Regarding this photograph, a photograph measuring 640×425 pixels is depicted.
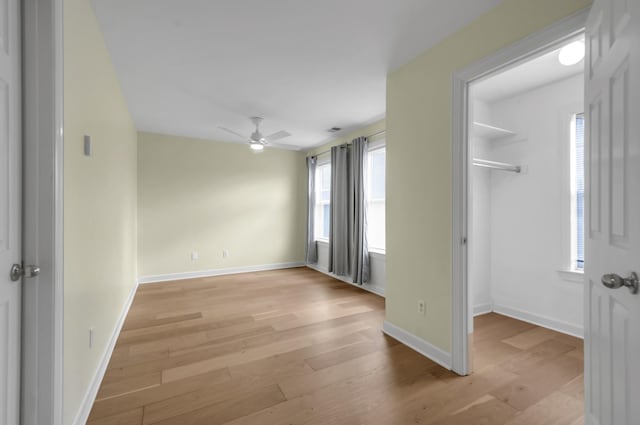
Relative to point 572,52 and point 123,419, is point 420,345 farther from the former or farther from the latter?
point 572,52

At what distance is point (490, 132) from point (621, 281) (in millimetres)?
2481

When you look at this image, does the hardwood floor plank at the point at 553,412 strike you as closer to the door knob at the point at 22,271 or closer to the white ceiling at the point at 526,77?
the white ceiling at the point at 526,77

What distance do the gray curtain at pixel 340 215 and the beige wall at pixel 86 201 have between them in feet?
10.3

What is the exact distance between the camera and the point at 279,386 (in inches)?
74.7

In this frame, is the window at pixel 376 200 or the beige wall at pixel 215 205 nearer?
the window at pixel 376 200

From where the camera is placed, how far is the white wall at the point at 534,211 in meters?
2.73

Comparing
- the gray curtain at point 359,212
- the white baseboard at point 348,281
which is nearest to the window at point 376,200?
the gray curtain at point 359,212

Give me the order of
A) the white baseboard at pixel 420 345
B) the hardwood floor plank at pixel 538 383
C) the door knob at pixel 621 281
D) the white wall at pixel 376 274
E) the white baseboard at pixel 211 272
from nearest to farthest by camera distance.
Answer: the door knob at pixel 621 281 → the hardwood floor plank at pixel 538 383 → the white baseboard at pixel 420 345 → the white wall at pixel 376 274 → the white baseboard at pixel 211 272

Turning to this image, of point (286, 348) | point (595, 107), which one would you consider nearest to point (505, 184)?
point (595, 107)

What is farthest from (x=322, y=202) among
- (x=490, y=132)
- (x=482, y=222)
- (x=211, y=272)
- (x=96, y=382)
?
(x=96, y=382)

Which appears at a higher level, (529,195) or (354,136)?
(354,136)

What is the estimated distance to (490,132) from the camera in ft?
9.94

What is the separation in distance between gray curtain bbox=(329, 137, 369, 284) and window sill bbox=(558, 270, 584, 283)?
225 cm

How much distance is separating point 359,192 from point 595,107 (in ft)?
10.4
